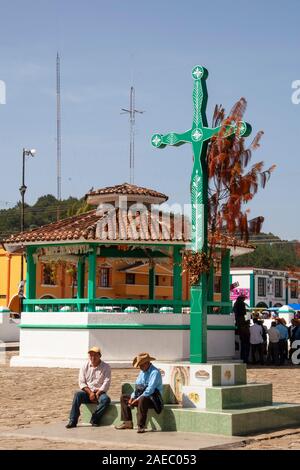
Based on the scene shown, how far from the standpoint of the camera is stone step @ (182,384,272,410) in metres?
12.3

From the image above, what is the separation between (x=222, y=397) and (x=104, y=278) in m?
47.4

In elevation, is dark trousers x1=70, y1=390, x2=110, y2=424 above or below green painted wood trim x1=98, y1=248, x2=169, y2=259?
below

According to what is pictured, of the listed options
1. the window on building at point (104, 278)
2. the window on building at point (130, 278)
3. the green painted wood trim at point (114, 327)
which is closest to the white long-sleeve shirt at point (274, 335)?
the green painted wood trim at point (114, 327)

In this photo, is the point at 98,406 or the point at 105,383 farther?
the point at 105,383

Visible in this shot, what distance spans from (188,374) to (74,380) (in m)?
8.37

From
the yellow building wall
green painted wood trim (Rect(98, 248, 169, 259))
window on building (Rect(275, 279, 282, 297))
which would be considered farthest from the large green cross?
window on building (Rect(275, 279, 282, 297))

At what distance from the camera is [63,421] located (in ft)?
44.7

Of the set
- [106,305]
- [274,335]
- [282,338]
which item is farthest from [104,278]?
[274,335]

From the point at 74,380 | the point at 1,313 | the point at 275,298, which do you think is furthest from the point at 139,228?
the point at 275,298

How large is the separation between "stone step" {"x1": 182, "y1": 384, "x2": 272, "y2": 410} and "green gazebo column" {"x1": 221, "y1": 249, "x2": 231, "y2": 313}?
46.7ft

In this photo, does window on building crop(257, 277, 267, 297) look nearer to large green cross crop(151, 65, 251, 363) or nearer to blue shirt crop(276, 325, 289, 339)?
blue shirt crop(276, 325, 289, 339)

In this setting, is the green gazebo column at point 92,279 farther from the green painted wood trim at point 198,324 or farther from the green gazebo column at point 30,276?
the green painted wood trim at point 198,324

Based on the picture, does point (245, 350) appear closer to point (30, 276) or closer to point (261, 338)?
point (261, 338)
